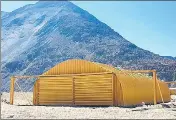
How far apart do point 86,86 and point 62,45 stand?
3544 inches

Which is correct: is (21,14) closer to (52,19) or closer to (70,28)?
(52,19)

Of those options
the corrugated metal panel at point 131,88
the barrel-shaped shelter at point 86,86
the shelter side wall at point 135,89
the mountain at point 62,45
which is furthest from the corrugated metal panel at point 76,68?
the mountain at point 62,45

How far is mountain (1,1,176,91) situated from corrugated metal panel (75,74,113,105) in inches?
2417

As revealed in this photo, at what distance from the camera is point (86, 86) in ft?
79.5

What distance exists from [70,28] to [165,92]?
94129 millimetres

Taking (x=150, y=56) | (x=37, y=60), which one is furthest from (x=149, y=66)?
(x=37, y=60)

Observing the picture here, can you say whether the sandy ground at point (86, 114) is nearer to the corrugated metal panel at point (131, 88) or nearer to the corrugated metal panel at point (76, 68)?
the corrugated metal panel at point (131, 88)

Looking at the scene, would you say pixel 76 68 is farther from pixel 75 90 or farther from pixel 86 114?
pixel 86 114

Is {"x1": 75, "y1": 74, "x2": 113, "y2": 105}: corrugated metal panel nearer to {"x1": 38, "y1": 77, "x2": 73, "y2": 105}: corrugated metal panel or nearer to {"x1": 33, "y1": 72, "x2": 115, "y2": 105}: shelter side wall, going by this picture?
{"x1": 33, "y1": 72, "x2": 115, "y2": 105}: shelter side wall

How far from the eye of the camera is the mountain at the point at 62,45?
9664 cm

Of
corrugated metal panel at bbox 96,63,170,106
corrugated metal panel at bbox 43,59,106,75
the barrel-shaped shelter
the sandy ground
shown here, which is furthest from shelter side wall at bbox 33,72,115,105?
the sandy ground

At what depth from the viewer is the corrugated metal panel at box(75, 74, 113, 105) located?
23.4 metres

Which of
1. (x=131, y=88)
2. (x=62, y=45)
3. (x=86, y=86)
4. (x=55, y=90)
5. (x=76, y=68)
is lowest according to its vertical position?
(x=55, y=90)

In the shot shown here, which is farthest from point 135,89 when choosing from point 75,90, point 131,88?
point 75,90
